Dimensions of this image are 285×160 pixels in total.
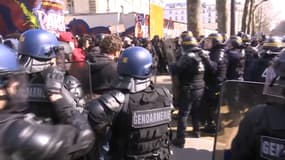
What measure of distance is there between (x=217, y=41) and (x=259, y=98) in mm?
4618

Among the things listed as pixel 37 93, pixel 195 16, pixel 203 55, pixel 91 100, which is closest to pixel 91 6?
pixel 195 16

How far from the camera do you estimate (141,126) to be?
2982 millimetres

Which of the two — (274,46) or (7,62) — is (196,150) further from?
(7,62)

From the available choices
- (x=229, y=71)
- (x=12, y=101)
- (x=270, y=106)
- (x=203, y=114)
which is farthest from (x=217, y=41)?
(x=12, y=101)

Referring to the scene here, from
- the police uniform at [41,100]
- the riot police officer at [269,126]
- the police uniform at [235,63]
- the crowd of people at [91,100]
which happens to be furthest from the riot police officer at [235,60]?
the riot police officer at [269,126]

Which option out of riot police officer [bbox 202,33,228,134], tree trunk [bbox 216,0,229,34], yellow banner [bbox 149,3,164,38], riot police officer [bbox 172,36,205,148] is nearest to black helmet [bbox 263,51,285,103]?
riot police officer [bbox 172,36,205,148]

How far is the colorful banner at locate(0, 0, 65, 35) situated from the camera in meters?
7.85

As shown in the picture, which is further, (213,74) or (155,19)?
(155,19)

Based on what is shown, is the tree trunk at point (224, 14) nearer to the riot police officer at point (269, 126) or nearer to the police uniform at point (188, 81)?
the police uniform at point (188, 81)

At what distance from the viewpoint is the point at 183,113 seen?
6.50 meters

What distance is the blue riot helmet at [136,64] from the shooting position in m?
3.07

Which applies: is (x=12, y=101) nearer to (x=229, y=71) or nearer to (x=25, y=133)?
(x=25, y=133)

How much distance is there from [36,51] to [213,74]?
4.59m

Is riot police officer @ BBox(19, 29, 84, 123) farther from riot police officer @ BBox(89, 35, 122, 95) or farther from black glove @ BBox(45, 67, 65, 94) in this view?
riot police officer @ BBox(89, 35, 122, 95)
